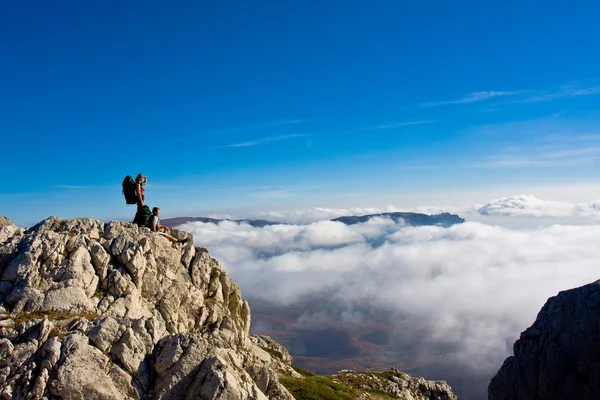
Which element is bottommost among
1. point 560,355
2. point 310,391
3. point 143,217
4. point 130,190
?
point 560,355

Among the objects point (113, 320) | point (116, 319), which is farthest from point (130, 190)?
point (113, 320)

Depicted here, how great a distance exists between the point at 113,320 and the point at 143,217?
52.9 ft

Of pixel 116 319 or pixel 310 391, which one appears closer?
pixel 116 319

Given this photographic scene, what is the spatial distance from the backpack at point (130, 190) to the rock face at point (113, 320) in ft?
11.9

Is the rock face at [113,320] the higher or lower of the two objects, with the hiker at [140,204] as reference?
lower

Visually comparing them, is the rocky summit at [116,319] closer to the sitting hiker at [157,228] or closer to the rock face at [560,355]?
the sitting hiker at [157,228]

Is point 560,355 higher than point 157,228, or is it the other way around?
point 157,228

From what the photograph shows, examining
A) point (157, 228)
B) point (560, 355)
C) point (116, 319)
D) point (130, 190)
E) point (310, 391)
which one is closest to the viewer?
point (116, 319)

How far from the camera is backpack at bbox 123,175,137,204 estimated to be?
122 feet

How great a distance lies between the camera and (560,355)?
161 ft

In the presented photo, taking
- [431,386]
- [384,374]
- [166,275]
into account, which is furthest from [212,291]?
[431,386]

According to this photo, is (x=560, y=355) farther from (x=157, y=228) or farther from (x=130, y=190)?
(x=130, y=190)

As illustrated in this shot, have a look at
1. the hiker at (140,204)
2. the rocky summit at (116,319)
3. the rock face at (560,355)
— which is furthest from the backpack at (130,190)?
the rock face at (560,355)

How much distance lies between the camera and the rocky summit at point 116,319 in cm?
1934
